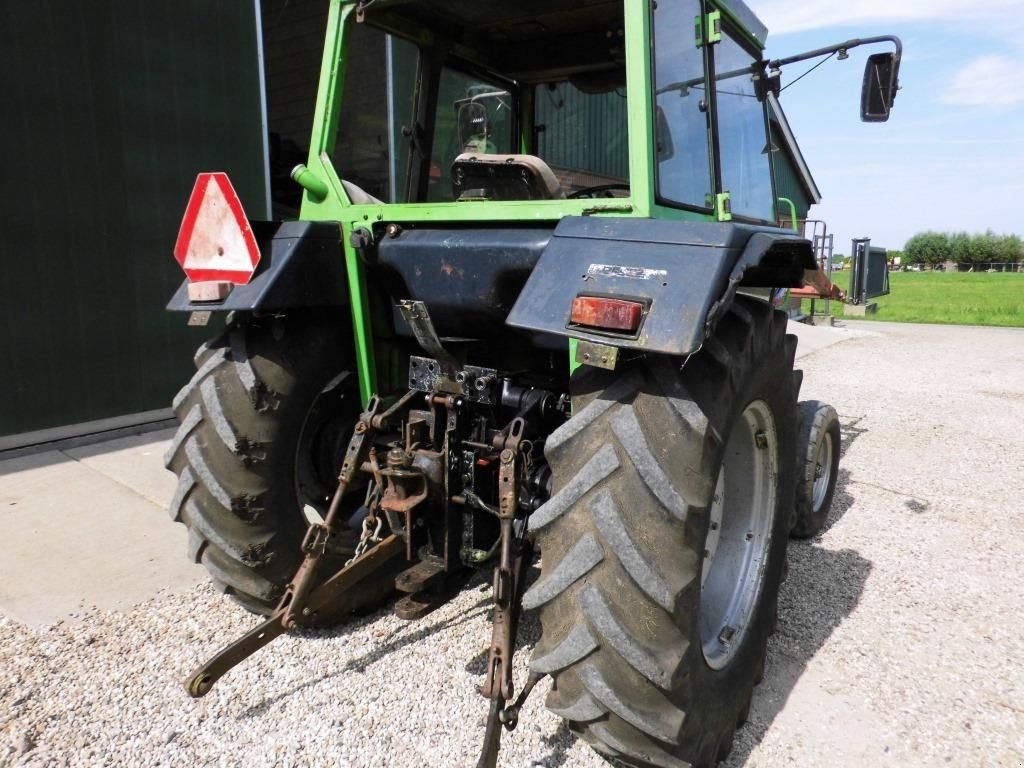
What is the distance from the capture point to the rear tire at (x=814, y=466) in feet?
12.0

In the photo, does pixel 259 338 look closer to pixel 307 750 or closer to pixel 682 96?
pixel 307 750

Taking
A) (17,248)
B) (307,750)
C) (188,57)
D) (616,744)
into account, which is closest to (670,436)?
(616,744)

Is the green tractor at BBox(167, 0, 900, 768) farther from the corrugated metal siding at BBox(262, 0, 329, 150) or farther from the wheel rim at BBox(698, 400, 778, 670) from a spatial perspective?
the corrugated metal siding at BBox(262, 0, 329, 150)

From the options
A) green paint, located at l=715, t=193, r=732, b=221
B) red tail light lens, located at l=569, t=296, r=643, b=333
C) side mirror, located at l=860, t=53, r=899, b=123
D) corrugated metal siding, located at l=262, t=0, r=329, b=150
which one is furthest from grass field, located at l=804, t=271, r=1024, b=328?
red tail light lens, located at l=569, t=296, r=643, b=333

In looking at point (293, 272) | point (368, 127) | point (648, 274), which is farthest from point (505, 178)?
point (368, 127)

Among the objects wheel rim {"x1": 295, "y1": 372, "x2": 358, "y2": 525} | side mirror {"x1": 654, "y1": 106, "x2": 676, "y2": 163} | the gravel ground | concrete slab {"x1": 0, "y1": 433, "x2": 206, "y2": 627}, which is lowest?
the gravel ground

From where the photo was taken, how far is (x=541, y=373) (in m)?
2.57

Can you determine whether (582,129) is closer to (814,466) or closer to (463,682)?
(814,466)

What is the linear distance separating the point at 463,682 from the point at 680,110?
2.01m

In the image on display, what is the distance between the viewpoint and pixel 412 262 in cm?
235

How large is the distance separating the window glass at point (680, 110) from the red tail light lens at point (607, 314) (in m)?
0.56

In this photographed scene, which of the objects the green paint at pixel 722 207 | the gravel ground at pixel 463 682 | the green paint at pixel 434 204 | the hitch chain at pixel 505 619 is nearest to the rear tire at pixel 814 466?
the gravel ground at pixel 463 682

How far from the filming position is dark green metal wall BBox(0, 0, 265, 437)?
4.88 m

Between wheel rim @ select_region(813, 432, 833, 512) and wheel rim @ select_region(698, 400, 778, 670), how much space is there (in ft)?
4.65
